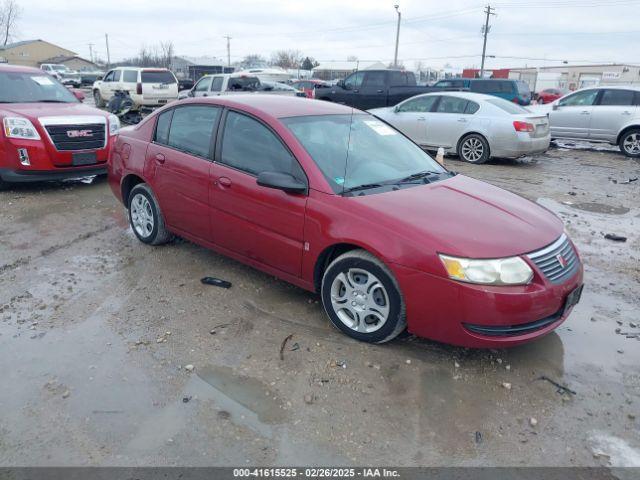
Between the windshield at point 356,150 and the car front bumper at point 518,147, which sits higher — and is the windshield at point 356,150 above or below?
above

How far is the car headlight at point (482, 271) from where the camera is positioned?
308cm

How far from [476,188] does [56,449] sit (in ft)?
11.2

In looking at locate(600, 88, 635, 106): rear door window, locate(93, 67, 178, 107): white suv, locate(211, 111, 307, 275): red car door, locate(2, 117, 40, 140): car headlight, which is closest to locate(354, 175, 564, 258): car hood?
locate(211, 111, 307, 275): red car door

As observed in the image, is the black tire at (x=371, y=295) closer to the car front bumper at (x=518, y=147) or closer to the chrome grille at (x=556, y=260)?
the chrome grille at (x=556, y=260)

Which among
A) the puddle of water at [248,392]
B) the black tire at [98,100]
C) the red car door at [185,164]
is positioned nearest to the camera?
the puddle of water at [248,392]

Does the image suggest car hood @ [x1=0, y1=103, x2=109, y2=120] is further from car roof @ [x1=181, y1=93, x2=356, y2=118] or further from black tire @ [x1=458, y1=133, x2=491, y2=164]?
black tire @ [x1=458, y1=133, x2=491, y2=164]

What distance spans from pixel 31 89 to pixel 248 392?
7.49 m

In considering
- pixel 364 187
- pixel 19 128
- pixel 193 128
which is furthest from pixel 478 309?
pixel 19 128

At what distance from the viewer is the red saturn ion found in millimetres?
3145

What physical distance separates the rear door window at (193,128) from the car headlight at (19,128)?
342cm

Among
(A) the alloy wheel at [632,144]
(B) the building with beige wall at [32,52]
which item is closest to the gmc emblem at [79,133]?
(A) the alloy wheel at [632,144]

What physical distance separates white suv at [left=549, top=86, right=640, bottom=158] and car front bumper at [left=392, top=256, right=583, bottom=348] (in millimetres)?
10957

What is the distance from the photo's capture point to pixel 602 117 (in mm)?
12539

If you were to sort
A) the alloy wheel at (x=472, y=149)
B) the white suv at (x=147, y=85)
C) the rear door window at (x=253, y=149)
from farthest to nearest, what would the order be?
the white suv at (x=147, y=85), the alloy wheel at (x=472, y=149), the rear door window at (x=253, y=149)
